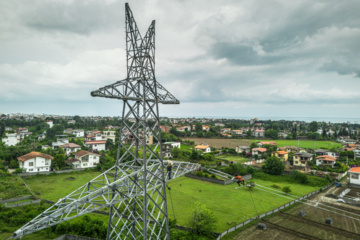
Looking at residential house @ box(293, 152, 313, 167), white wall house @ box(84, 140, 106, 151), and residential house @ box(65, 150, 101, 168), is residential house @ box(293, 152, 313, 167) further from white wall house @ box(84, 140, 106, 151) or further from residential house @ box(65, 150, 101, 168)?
white wall house @ box(84, 140, 106, 151)

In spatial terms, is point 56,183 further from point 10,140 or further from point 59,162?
point 10,140

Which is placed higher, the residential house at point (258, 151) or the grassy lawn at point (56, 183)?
the residential house at point (258, 151)

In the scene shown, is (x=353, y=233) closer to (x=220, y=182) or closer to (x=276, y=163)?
(x=220, y=182)

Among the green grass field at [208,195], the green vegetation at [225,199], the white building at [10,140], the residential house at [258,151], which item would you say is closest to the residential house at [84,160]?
the green grass field at [208,195]

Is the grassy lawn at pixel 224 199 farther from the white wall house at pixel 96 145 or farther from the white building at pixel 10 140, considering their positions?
the white building at pixel 10 140

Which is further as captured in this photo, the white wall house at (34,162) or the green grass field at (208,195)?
the white wall house at (34,162)

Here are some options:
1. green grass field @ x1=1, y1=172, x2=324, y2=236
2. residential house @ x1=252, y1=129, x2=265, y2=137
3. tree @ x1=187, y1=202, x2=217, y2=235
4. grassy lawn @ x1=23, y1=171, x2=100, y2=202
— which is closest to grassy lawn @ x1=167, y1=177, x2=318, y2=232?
green grass field @ x1=1, y1=172, x2=324, y2=236

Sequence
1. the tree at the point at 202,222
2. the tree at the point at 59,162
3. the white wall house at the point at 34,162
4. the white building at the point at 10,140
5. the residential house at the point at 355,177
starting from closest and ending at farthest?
the tree at the point at 202,222 < the residential house at the point at 355,177 < the white wall house at the point at 34,162 < the tree at the point at 59,162 < the white building at the point at 10,140
